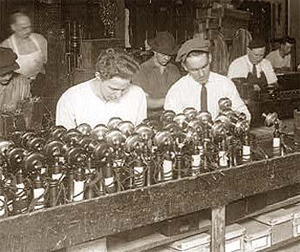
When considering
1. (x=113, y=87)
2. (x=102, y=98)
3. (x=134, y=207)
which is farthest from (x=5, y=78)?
(x=134, y=207)

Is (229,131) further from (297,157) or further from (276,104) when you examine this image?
(276,104)

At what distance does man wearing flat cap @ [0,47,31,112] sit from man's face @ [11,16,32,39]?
968mm

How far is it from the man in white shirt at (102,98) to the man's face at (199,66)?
70 centimetres

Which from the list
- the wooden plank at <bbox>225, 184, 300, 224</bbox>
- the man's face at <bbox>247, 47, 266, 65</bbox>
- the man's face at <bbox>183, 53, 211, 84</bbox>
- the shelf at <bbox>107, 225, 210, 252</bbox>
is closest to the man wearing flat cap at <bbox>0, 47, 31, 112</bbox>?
the man's face at <bbox>183, 53, 211, 84</bbox>

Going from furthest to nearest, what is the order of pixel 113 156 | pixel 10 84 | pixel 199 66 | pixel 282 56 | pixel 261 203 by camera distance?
pixel 282 56
pixel 10 84
pixel 199 66
pixel 261 203
pixel 113 156

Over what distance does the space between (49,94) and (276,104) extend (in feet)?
8.03

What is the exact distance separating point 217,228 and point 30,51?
3.36 m

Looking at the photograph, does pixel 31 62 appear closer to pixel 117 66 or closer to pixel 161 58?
pixel 161 58

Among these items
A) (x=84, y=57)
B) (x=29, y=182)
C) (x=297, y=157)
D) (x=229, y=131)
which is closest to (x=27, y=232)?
(x=29, y=182)

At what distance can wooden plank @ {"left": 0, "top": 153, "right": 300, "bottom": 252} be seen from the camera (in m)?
2.78

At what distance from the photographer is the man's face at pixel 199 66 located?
15.5 feet

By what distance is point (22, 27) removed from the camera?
21.2 ft

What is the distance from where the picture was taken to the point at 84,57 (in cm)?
607

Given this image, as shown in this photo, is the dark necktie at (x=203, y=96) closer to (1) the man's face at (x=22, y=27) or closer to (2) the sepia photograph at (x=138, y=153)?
(2) the sepia photograph at (x=138, y=153)
